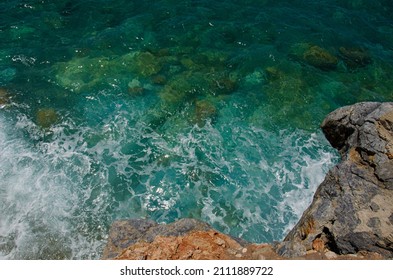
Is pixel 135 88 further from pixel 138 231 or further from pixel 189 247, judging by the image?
pixel 189 247

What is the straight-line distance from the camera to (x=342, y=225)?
816 cm

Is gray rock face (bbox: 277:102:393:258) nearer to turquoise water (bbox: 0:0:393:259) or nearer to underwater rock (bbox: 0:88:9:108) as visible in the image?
turquoise water (bbox: 0:0:393:259)

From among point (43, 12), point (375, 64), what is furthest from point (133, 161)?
point (375, 64)

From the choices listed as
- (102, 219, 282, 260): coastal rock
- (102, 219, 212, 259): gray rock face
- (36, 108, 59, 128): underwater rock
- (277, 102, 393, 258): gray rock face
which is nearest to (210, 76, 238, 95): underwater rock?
(36, 108, 59, 128): underwater rock

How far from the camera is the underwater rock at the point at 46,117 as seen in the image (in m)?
15.5

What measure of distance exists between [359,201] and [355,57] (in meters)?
12.6

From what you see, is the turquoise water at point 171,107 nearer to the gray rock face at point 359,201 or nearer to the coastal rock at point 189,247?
the coastal rock at point 189,247

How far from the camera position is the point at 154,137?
15188 millimetres

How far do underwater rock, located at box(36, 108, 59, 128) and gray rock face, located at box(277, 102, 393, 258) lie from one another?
10973 mm

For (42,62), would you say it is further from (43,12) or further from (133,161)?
(133,161)

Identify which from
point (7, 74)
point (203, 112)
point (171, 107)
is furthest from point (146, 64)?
point (7, 74)

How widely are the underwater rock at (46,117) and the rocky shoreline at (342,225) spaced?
7288 mm

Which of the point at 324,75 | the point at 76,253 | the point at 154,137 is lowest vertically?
the point at 76,253
